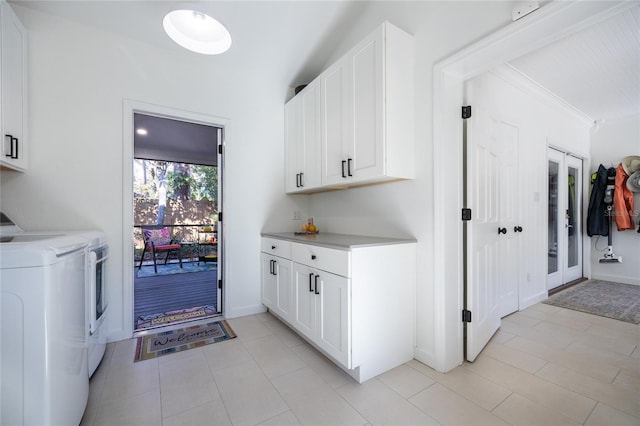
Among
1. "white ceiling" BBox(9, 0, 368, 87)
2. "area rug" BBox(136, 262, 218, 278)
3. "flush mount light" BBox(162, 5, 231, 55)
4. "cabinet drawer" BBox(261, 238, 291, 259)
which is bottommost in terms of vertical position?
"area rug" BBox(136, 262, 218, 278)

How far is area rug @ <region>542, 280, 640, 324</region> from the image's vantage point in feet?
9.42

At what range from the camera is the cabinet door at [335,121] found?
2221 millimetres

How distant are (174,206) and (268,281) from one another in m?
4.18

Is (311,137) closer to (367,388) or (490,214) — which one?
(490,214)

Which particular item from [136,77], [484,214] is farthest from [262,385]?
[136,77]

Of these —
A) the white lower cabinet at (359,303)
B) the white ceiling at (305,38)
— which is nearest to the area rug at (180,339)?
the white lower cabinet at (359,303)

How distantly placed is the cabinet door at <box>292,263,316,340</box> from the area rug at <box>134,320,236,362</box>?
68 cm

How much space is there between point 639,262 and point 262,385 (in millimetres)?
5531

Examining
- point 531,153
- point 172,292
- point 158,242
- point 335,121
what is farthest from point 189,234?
point 531,153

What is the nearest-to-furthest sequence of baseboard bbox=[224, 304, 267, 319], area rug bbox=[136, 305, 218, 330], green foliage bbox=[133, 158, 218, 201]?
area rug bbox=[136, 305, 218, 330], baseboard bbox=[224, 304, 267, 319], green foliage bbox=[133, 158, 218, 201]

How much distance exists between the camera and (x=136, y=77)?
244cm

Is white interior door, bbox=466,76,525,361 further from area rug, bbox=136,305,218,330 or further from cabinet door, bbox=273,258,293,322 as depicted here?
area rug, bbox=136,305,218,330

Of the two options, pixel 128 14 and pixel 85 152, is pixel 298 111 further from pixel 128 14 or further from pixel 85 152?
pixel 85 152

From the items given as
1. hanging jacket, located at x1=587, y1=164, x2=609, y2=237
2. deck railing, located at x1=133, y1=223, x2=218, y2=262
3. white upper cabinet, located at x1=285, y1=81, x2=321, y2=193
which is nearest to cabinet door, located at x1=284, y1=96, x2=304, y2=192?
white upper cabinet, located at x1=285, y1=81, x2=321, y2=193
